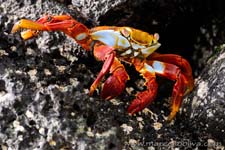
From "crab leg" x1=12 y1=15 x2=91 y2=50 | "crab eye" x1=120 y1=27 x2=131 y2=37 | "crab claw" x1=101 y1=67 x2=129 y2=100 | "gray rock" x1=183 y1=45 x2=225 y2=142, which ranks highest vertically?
"crab leg" x1=12 y1=15 x2=91 y2=50

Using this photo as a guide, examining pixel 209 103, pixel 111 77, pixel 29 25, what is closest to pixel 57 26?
pixel 29 25

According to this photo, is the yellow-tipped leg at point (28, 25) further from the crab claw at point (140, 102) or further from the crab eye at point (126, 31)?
the crab claw at point (140, 102)

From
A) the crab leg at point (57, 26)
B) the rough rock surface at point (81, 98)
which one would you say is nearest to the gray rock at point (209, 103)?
the rough rock surface at point (81, 98)

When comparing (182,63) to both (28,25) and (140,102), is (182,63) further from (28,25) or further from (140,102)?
(28,25)

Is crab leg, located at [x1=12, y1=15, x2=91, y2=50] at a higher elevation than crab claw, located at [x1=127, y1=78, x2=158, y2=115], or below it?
higher

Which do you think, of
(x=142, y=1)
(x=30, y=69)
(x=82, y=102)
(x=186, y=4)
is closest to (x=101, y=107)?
(x=82, y=102)

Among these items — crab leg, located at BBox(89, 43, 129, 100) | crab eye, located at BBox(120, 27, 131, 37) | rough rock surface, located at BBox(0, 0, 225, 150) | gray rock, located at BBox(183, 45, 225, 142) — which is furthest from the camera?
crab eye, located at BBox(120, 27, 131, 37)

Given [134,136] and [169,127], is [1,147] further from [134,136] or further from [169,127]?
[169,127]

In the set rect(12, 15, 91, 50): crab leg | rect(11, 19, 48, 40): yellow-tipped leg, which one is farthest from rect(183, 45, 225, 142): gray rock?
rect(11, 19, 48, 40): yellow-tipped leg

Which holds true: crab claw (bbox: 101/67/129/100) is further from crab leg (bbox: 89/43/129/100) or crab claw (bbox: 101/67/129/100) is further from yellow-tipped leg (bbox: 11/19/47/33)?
yellow-tipped leg (bbox: 11/19/47/33)
